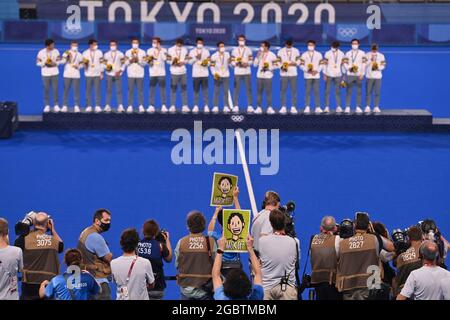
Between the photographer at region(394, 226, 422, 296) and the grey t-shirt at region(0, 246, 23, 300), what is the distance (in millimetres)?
4592

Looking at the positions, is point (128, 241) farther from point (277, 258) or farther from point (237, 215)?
point (277, 258)

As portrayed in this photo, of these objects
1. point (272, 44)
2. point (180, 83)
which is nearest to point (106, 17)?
point (272, 44)

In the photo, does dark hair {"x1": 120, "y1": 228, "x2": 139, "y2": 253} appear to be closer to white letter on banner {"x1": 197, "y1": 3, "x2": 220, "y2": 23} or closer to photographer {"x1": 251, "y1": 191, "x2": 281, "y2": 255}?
photographer {"x1": 251, "y1": 191, "x2": 281, "y2": 255}

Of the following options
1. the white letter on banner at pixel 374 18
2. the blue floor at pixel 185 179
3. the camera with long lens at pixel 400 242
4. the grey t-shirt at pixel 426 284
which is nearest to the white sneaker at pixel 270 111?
the blue floor at pixel 185 179

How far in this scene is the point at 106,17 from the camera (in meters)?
36.0

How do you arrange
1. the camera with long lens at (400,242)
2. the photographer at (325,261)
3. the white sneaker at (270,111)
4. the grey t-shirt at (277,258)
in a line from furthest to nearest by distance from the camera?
the white sneaker at (270,111), the camera with long lens at (400,242), the photographer at (325,261), the grey t-shirt at (277,258)

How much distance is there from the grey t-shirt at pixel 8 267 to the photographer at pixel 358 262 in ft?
12.8

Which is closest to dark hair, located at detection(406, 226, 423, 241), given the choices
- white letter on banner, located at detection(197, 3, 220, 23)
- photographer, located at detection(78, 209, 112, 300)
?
photographer, located at detection(78, 209, 112, 300)

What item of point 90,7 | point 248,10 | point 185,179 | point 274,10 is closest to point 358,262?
point 185,179

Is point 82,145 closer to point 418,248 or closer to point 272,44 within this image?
point 418,248

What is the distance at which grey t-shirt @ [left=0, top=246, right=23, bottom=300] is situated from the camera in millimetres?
10594

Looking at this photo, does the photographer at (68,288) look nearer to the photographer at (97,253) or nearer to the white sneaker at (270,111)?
the photographer at (97,253)

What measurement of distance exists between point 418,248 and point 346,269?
936mm

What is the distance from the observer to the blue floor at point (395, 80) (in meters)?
26.4
